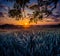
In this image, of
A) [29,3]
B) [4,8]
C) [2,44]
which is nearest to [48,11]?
[29,3]

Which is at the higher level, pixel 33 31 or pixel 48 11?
pixel 48 11

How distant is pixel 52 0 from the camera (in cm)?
177

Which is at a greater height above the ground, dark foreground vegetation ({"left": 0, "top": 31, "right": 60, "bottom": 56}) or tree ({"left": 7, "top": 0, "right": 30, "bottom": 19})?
tree ({"left": 7, "top": 0, "right": 30, "bottom": 19})

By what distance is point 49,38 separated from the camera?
1742 mm

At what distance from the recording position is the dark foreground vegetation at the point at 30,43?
169cm

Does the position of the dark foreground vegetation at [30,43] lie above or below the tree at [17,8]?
below

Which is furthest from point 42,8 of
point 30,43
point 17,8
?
point 30,43

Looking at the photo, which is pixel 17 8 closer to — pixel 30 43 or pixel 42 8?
Answer: pixel 42 8

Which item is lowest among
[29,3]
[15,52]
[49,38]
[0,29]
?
[15,52]

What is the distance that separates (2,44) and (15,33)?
0.19 m

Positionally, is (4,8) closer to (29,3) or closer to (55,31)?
(29,3)

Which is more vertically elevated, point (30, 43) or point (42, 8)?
point (42, 8)

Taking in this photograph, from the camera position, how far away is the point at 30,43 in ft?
5.65

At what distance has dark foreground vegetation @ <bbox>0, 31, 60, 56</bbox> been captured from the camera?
1694 mm
